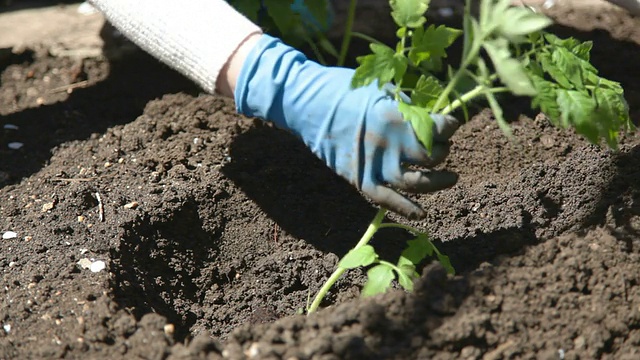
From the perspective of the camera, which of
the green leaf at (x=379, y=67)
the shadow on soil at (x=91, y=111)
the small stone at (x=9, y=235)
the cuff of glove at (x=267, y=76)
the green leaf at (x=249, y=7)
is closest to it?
the green leaf at (x=379, y=67)

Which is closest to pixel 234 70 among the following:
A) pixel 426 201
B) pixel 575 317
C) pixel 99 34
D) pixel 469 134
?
pixel 426 201

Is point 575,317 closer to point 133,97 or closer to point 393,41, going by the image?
point 393,41

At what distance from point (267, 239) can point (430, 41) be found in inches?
35.0

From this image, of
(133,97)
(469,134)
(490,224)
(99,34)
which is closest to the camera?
(490,224)

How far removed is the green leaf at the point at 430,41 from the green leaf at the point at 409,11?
0.12 ft

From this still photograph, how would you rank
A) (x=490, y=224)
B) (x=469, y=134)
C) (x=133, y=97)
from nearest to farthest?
(x=490, y=224) < (x=469, y=134) < (x=133, y=97)

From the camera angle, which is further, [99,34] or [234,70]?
[99,34]

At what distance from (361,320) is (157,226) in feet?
2.94

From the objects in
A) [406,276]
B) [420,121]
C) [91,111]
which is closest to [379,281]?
[406,276]

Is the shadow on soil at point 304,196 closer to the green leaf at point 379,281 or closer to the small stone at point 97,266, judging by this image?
the green leaf at point 379,281

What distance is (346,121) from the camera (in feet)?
6.56

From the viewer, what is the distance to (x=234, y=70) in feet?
7.15

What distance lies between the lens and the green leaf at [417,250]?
1975 mm

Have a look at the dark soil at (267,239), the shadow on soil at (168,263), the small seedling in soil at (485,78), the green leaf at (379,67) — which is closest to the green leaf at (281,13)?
the dark soil at (267,239)
